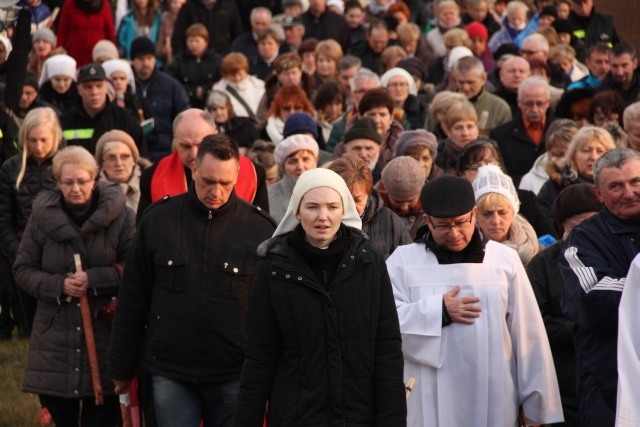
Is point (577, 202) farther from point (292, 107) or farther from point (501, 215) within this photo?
point (292, 107)

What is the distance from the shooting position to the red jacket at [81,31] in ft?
54.9

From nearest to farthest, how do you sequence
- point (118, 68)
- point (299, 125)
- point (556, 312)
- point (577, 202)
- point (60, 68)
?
point (556, 312)
point (577, 202)
point (299, 125)
point (118, 68)
point (60, 68)

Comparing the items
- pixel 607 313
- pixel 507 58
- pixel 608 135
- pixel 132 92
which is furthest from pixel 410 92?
pixel 607 313

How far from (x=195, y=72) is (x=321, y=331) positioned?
10.9 meters

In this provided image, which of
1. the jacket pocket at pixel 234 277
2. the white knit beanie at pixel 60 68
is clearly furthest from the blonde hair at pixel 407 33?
the jacket pocket at pixel 234 277

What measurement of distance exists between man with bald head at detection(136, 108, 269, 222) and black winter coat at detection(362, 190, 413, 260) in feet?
2.60

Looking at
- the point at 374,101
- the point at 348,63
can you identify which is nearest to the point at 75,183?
the point at 374,101

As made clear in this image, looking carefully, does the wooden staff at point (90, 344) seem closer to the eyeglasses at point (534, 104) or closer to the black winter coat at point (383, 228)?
the black winter coat at point (383, 228)

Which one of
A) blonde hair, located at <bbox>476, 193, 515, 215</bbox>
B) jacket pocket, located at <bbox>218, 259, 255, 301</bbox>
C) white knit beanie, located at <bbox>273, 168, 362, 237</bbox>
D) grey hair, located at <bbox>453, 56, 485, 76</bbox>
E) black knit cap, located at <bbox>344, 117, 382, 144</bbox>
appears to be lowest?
jacket pocket, located at <bbox>218, 259, 255, 301</bbox>

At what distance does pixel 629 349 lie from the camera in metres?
5.24

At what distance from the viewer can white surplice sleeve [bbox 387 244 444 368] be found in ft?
19.9

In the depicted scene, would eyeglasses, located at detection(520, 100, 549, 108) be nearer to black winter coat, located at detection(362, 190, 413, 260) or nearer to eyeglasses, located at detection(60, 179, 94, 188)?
black winter coat, located at detection(362, 190, 413, 260)

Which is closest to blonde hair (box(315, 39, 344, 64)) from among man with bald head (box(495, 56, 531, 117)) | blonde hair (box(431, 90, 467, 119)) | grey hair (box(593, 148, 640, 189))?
man with bald head (box(495, 56, 531, 117))

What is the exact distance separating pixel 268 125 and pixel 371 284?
728 cm
